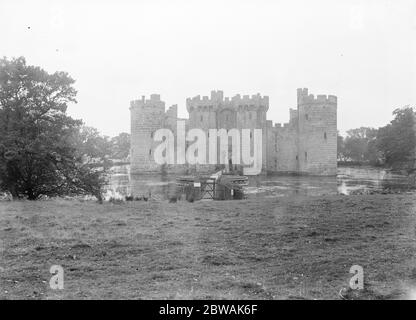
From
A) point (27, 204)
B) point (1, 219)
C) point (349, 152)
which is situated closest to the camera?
point (1, 219)

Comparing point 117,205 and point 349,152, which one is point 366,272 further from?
point 349,152

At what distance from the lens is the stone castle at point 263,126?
41.0 metres

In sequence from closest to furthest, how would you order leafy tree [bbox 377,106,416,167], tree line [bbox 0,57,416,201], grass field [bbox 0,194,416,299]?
grass field [bbox 0,194,416,299]
tree line [bbox 0,57,416,201]
leafy tree [bbox 377,106,416,167]

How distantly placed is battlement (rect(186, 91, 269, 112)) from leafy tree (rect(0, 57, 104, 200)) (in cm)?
2661

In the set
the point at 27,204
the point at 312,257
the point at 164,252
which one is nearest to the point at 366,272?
the point at 312,257

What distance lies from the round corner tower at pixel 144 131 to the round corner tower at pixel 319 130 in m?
14.7

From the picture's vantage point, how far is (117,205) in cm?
1346

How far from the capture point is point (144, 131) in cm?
4253

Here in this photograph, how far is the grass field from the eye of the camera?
18.7ft

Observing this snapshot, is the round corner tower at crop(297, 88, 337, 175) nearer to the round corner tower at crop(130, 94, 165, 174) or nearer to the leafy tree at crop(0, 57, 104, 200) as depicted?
the round corner tower at crop(130, 94, 165, 174)

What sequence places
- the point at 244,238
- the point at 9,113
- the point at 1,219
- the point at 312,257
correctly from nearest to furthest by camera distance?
1. the point at 312,257
2. the point at 244,238
3. the point at 1,219
4. the point at 9,113

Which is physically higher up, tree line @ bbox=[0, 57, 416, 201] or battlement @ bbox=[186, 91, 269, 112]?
battlement @ bbox=[186, 91, 269, 112]

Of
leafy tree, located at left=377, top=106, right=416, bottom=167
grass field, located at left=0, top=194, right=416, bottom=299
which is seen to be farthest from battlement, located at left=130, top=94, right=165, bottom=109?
grass field, located at left=0, top=194, right=416, bottom=299
